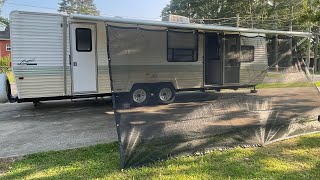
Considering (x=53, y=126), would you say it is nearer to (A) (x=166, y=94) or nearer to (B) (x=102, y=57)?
(B) (x=102, y=57)

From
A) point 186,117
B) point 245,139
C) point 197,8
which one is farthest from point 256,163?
point 197,8

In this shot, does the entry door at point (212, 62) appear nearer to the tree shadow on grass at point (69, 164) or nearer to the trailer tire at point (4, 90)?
the tree shadow on grass at point (69, 164)

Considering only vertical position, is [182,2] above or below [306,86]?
above

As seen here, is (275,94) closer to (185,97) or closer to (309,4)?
(185,97)

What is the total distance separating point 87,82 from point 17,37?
187 cm

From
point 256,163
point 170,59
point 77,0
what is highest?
point 77,0

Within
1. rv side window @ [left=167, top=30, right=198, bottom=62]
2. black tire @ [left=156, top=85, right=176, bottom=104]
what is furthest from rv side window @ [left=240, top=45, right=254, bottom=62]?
black tire @ [left=156, top=85, right=176, bottom=104]

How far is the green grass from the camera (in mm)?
3619

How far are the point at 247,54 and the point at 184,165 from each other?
3.48 metres

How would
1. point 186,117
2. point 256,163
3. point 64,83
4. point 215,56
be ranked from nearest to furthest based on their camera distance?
point 256,163 < point 186,117 < point 64,83 < point 215,56

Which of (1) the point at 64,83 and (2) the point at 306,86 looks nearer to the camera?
(2) the point at 306,86

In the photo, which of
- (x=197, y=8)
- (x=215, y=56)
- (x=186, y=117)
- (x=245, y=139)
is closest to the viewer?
(x=186, y=117)

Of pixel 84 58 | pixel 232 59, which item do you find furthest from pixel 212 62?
pixel 84 58

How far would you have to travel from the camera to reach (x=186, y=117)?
4438 millimetres
